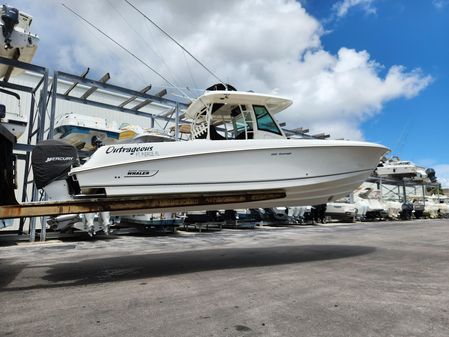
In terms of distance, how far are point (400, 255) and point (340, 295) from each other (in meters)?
3.45

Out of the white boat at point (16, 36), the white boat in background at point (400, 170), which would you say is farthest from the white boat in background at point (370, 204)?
the white boat at point (16, 36)

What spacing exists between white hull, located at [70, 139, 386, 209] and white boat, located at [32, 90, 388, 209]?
1 centimetres

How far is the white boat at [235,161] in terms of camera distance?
15.9ft

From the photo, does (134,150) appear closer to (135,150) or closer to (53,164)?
(135,150)

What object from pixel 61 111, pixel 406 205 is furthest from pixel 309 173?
pixel 406 205

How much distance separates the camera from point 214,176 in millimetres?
5121

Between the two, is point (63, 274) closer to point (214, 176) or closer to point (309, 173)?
point (214, 176)

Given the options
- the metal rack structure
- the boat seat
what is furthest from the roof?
the metal rack structure

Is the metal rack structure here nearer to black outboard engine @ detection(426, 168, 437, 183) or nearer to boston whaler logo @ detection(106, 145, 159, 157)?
boston whaler logo @ detection(106, 145, 159, 157)

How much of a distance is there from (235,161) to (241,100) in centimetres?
148

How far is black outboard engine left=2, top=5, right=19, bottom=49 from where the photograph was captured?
8.10 m

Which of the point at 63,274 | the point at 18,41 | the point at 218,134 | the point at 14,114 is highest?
the point at 18,41

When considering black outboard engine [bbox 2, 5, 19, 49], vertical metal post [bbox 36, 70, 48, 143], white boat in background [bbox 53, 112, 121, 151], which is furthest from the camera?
white boat in background [bbox 53, 112, 121, 151]

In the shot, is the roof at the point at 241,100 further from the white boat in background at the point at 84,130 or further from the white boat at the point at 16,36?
the white boat in background at the point at 84,130
